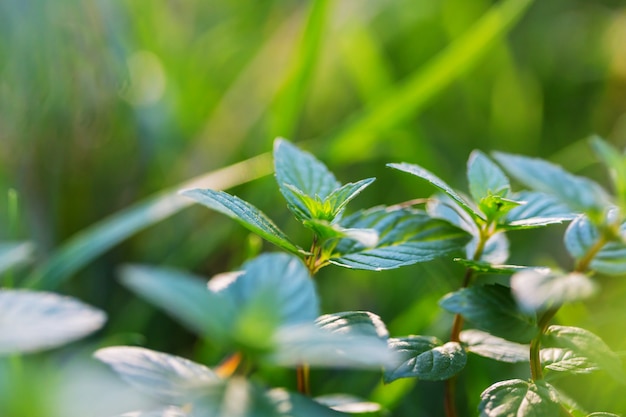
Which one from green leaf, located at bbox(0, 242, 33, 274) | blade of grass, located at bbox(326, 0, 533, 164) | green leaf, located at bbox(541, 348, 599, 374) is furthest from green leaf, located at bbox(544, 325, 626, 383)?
blade of grass, located at bbox(326, 0, 533, 164)

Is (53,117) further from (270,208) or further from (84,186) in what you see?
(270,208)

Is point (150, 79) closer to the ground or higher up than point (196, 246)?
higher up

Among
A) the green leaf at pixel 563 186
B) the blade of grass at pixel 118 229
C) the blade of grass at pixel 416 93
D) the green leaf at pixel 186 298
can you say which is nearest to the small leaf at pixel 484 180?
the green leaf at pixel 563 186

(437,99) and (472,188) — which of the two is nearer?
(472,188)

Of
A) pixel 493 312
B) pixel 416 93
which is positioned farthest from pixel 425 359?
pixel 416 93

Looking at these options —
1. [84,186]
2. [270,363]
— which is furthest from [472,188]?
[84,186]

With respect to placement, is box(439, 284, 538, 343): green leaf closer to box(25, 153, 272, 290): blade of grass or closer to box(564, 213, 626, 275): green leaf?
box(564, 213, 626, 275): green leaf

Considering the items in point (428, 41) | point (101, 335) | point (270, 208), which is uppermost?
point (428, 41)

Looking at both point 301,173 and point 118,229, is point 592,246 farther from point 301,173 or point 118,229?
point 118,229
